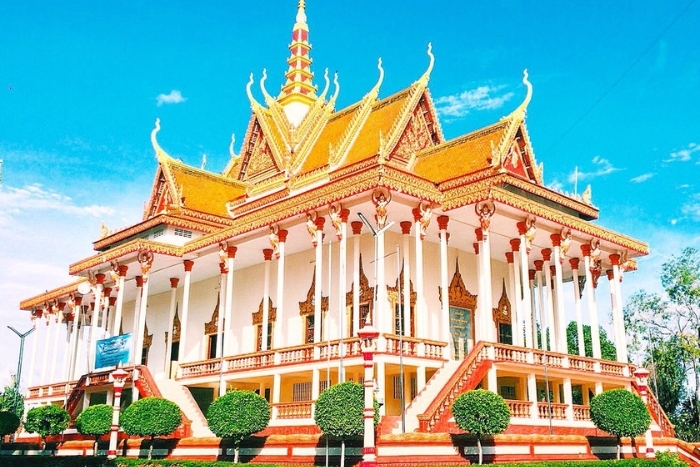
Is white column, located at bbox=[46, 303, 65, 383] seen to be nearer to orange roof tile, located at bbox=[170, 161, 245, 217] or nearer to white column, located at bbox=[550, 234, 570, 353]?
orange roof tile, located at bbox=[170, 161, 245, 217]

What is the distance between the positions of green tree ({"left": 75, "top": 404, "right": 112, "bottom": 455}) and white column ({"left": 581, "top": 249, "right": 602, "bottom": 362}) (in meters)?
15.5

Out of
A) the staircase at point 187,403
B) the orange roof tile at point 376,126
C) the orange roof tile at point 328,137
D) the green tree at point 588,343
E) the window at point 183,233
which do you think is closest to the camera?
the staircase at point 187,403

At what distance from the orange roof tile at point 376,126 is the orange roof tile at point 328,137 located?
892mm

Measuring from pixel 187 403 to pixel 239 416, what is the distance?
5505 mm

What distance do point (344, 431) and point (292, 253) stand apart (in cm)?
1233

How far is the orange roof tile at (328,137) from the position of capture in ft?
92.9

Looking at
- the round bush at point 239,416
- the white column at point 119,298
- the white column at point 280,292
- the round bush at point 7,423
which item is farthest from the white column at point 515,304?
the round bush at point 7,423

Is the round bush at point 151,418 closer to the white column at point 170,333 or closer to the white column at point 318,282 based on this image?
the white column at point 318,282

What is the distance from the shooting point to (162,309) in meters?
33.4

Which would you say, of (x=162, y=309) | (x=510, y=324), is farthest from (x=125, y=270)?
(x=510, y=324)

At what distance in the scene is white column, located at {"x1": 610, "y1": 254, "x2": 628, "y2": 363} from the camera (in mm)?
24766

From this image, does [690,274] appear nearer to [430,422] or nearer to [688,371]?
[688,371]

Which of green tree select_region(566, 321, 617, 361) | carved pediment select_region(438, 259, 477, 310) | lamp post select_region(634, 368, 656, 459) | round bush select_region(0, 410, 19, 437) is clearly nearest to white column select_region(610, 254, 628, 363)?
lamp post select_region(634, 368, 656, 459)

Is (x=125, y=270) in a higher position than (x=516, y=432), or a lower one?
higher
